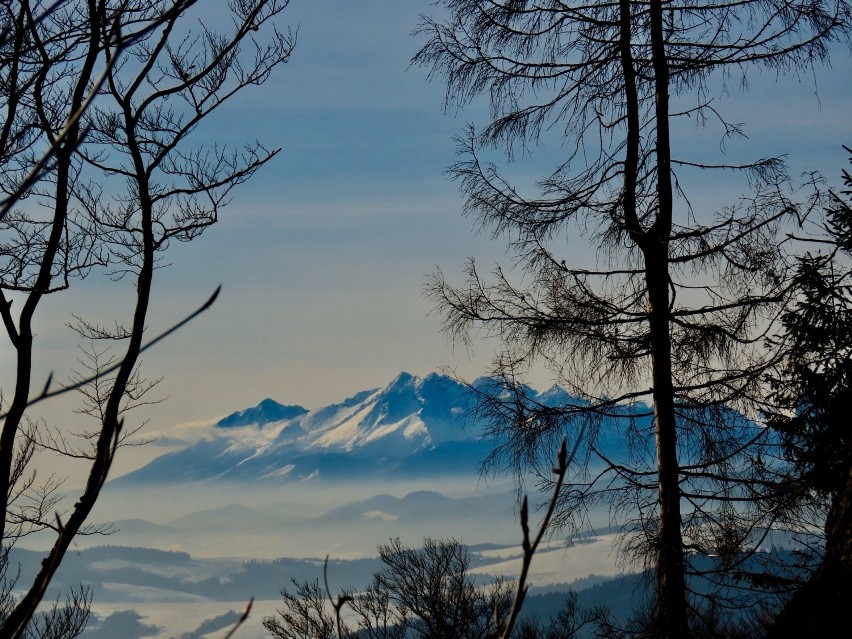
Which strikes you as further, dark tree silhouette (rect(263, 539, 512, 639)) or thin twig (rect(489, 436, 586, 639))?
dark tree silhouette (rect(263, 539, 512, 639))

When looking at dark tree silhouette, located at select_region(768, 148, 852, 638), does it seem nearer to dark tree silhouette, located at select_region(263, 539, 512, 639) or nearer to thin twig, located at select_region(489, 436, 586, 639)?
thin twig, located at select_region(489, 436, 586, 639)

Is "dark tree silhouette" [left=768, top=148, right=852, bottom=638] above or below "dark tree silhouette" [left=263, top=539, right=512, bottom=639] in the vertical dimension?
above

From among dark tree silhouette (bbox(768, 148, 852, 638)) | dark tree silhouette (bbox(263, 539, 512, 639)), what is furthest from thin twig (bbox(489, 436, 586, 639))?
dark tree silhouette (bbox(263, 539, 512, 639))

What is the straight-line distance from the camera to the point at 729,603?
657 cm

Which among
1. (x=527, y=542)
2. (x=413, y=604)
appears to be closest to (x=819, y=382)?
(x=527, y=542)

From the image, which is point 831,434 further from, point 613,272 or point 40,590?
point 40,590

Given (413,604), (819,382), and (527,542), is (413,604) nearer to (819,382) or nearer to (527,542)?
(819,382)

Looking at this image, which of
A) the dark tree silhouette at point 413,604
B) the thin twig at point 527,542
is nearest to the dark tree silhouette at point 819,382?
the thin twig at point 527,542

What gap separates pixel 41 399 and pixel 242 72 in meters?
5.95

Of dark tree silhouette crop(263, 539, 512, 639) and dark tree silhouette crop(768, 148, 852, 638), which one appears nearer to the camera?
dark tree silhouette crop(768, 148, 852, 638)

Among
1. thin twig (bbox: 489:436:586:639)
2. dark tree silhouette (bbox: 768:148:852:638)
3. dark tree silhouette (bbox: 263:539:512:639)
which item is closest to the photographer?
thin twig (bbox: 489:436:586:639)

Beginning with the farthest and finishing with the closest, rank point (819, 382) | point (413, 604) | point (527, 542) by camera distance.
A: point (413, 604), point (819, 382), point (527, 542)

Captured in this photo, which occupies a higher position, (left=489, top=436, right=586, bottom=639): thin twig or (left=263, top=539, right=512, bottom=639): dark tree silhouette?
(left=489, top=436, right=586, bottom=639): thin twig

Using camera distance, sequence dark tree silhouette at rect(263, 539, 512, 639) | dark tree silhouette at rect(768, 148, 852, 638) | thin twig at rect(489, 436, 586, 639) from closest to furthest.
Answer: thin twig at rect(489, 436, 586, 639) < dark tree silhouette at rect(768, 148, 852, 638) < dark tree silhouette at rect(263, 539, 512, 639)
